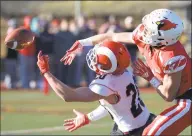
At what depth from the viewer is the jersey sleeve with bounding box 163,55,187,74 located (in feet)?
22.0

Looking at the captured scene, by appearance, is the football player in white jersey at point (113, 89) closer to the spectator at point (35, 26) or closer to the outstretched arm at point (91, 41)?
the outstretched arm at point (91, 41)

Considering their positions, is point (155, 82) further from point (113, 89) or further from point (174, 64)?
point (113, 89)

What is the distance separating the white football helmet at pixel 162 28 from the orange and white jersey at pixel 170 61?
0.09m

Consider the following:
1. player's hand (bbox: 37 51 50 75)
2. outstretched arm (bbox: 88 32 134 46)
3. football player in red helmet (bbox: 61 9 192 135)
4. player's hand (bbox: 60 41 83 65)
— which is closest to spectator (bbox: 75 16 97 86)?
outstretched arm (bbox: 88 32 134 46)

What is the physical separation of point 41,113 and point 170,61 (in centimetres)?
714

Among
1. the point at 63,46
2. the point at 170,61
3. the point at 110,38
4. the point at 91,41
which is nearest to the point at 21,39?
the point at 91,41

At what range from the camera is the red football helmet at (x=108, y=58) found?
6.63 meters

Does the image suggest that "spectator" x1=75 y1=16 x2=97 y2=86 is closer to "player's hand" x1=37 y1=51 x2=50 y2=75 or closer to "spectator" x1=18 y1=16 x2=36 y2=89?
"spectator" x1=18 y1=16 x2=36 y2=89

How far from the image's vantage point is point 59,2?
105ft

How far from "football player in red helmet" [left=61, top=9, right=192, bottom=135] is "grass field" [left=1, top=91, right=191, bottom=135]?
387cm

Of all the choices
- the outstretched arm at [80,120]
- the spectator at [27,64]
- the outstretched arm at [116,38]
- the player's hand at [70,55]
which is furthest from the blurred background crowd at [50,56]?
the outstretched arm at [80,120]

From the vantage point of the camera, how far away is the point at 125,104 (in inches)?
267

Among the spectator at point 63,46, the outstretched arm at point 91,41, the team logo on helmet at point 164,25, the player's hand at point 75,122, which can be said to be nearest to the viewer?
the team logo on helmet at point 164,25

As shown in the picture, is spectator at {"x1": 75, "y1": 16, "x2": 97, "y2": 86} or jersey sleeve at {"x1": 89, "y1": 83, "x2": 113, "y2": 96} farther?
spectator at {"x1": 75, "y1": 16, "x2": 97, "y2": 86}
